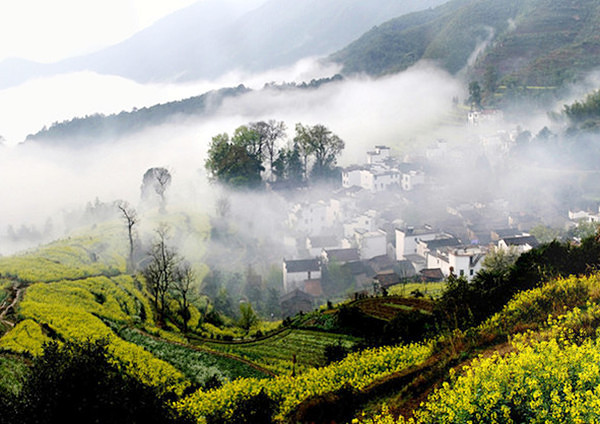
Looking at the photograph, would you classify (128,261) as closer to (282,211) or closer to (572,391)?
(282,211)

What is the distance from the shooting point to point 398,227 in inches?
1682

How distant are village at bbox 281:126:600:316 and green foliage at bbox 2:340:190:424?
62.8 ft

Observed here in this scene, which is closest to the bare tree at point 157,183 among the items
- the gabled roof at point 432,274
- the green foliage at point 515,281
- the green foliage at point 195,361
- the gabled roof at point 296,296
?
the gabled roof at point 296,296

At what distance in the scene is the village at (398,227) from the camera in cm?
3500

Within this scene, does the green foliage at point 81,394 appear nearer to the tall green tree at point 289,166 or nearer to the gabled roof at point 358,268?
the gabled roof at point 358,268

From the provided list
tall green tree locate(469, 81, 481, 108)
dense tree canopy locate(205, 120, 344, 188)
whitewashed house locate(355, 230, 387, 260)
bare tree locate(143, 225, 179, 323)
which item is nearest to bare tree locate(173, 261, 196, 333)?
bare tree locate(143, 225, 179, 323)

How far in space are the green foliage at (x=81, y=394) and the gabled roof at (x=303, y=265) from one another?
91.1ft

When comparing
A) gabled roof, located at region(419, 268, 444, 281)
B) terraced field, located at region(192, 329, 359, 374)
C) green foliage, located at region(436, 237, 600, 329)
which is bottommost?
gabled roof, located at region(419, 268, 444, 281)

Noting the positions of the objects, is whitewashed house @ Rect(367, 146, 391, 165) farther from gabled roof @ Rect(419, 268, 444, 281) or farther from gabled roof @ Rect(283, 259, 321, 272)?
gabled roof @ Rect(419, 268, 444, 281)

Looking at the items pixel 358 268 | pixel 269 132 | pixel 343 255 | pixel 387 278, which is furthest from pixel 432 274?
pixel 269 132

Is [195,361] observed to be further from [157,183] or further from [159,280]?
[157,183]

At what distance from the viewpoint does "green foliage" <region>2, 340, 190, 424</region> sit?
27.1ft

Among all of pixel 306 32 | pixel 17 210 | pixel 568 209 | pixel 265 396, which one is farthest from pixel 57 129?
pixel 306 32

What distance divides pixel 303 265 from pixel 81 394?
1154 inches
